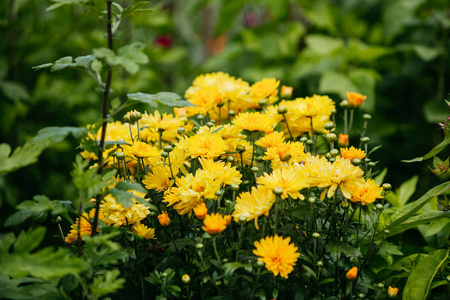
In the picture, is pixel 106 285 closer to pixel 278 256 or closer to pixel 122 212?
pixel 122 212

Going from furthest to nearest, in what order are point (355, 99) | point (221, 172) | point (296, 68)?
point (296, 68) → point (355, 99) → point (221, 172)

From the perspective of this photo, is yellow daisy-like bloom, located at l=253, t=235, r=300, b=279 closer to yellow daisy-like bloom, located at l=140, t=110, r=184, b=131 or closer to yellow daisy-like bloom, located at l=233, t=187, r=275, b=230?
yellow daisy-like bloom, located at l=233, t=187, r=275, b=230

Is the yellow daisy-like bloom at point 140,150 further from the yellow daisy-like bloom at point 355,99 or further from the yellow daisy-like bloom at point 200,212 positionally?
the yellow daisy-like bloom at point 355,99

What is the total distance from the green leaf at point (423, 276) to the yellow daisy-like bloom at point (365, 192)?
0.22 metres

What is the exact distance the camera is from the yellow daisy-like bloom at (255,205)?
2.28ft

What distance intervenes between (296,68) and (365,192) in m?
1.61

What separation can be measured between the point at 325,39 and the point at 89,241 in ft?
6.55

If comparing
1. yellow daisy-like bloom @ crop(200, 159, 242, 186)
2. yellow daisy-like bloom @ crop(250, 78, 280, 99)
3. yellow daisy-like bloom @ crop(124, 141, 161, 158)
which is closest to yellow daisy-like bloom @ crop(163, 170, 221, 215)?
yellow daisy-like bloom @ crop(200, 159, 242, 186)

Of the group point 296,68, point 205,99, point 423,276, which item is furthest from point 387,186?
point 296,68

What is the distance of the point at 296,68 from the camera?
227 cm

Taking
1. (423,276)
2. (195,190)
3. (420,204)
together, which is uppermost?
(195,190)

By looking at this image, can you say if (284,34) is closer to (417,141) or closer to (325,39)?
(325,39)

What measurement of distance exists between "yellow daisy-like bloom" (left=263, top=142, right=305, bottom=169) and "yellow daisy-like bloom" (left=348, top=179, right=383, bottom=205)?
118mm

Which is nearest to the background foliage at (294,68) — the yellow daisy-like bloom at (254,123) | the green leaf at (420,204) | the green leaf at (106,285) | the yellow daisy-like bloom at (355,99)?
the yellow daisy-like bloom at (355,99)
